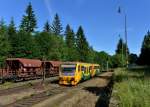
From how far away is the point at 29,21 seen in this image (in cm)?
10738

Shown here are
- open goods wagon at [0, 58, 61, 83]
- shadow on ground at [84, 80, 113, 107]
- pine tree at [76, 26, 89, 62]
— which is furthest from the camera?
pine tree at [76, 26, 89, 62]

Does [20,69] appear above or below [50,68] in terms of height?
below

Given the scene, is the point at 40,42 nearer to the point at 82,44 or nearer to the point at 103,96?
the point at 82,44

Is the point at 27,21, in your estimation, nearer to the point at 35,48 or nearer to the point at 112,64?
the point at 35,48

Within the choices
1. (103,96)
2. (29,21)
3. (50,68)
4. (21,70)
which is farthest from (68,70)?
(29,21)

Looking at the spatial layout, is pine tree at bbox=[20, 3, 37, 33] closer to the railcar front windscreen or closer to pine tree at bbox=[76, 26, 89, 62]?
pine tree at bbox=[76, 26, 89, 62]

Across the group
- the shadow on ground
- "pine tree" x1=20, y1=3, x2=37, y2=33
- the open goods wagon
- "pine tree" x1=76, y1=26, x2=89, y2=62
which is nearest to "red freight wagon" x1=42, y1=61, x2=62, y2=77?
the open goods wagon

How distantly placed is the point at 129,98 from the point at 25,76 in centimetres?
3415

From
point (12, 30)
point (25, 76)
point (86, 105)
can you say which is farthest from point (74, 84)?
point (12, 30)

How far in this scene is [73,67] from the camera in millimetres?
37656

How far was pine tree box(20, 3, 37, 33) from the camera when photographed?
346ft

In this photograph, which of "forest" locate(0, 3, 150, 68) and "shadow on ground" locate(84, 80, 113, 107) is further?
"forest" locate(0, 3, 150, 68)

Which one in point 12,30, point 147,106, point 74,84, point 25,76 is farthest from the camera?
point 12,30

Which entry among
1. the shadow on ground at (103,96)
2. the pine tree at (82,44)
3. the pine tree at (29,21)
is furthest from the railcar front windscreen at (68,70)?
the pine tree at (82,44)
